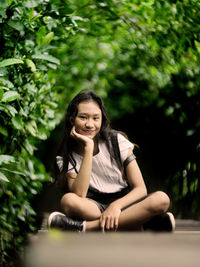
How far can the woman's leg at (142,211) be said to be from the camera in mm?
2166

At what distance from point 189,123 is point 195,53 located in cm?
93

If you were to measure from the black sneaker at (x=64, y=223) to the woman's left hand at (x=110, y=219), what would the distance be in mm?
145

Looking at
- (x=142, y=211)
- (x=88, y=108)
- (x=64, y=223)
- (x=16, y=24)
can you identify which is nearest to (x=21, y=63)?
(x=16, y=24)

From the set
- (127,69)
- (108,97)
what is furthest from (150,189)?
(108,97)

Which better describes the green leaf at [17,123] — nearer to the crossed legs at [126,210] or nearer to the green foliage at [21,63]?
the green foliage at [21,63]

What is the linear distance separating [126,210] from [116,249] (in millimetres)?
269

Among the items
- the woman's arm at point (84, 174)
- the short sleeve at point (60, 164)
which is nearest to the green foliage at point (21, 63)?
the short sleeve at point (60, 164)

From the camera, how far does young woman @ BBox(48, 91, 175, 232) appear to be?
7.25ft

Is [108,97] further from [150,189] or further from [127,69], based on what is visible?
[150,189]

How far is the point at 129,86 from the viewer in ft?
18.4

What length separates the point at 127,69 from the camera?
566 centimetres

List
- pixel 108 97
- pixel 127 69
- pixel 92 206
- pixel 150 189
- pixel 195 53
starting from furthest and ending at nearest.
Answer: pixel 108 97, pixel 127 69, pixel 150 189, pixel 195 53, pixel 92 206

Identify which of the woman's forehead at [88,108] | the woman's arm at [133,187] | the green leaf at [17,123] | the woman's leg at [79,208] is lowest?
the woman's leg at [79,208]

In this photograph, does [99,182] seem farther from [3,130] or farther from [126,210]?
[3,130]
